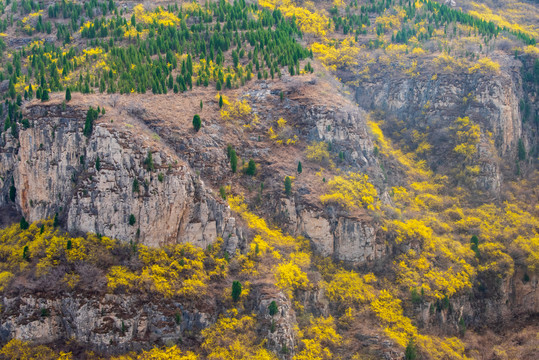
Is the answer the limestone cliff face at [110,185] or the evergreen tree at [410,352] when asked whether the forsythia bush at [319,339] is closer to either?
the evergreen tree at [410,352]

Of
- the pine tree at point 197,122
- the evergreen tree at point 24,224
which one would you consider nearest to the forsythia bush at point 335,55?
the pine tree at point 197,122

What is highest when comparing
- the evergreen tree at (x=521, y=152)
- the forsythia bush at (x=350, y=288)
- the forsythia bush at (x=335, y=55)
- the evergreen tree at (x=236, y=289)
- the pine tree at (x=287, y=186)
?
the forsythia bush at (x=335, y=55)

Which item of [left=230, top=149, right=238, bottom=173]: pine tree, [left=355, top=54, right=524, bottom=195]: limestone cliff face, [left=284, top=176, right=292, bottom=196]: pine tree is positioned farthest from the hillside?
[left=230, top=149, right=238, bottom=173]: pine tree

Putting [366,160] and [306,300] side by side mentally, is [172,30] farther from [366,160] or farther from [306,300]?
[306,300]

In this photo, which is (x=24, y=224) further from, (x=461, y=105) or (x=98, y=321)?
(x=461, y=105)

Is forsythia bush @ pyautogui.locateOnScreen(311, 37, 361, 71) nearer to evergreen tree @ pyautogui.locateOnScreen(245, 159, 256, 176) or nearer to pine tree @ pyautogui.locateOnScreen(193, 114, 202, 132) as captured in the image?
evergreen tree @ pyautogui.locateOnScreen(245, 159, 256, 176)

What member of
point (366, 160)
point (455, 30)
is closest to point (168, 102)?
point (366, 160)

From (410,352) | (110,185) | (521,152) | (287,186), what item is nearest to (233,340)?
(410,352)
